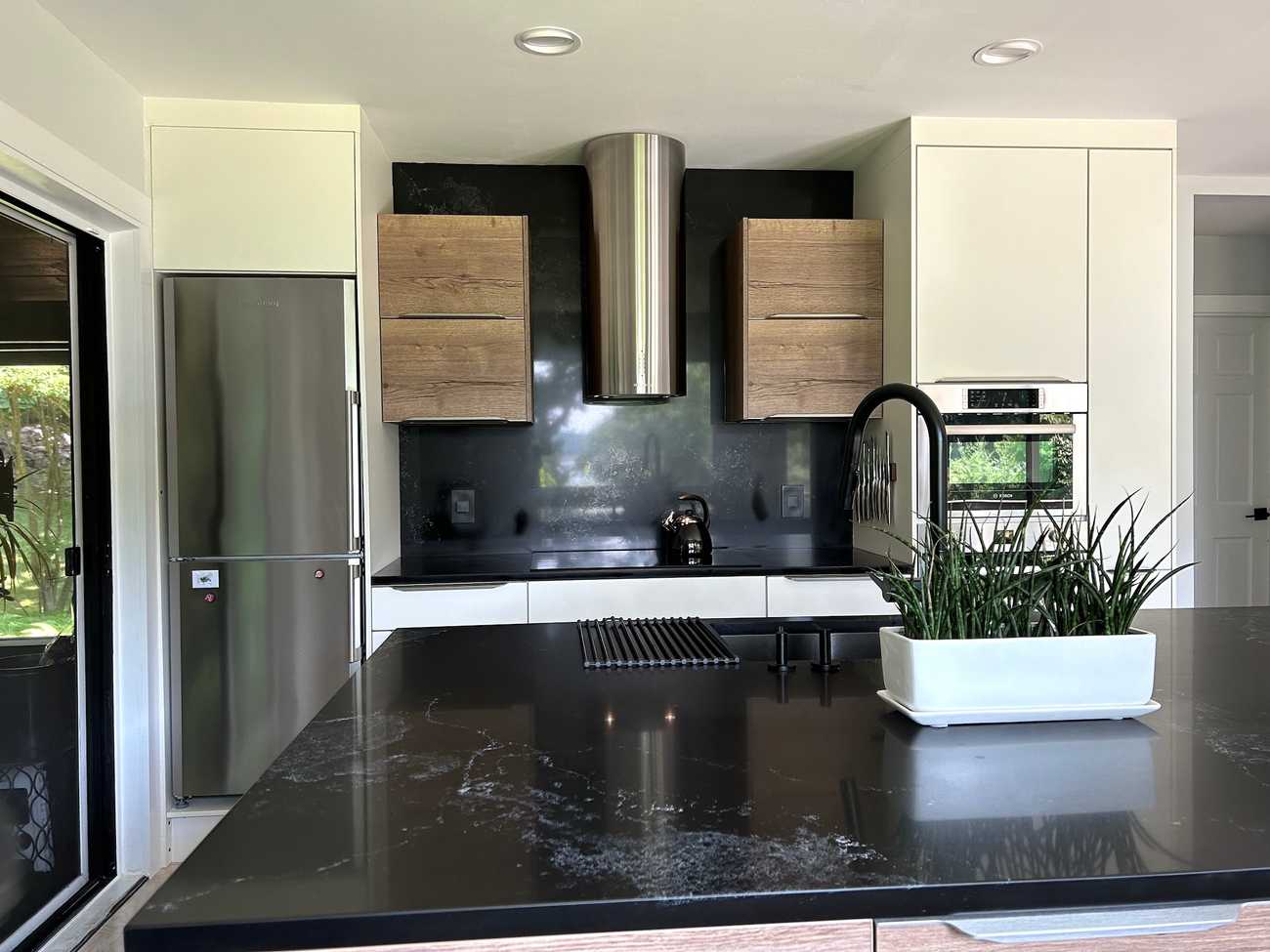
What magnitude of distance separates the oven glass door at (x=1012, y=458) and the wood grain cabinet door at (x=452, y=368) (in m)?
1.63

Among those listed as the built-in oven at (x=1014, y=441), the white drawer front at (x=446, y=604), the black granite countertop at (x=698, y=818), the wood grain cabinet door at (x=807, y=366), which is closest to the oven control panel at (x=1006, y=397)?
the built-in oven at (x=1014, y=441)

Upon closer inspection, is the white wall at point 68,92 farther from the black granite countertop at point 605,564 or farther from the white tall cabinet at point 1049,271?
the white tall cabinet at point 1049,271

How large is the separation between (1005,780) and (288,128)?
3.00 metres

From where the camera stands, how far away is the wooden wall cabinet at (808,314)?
3.52 m

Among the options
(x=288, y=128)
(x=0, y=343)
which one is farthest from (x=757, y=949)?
(x=288, y=128)

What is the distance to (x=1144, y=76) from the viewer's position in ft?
9.65

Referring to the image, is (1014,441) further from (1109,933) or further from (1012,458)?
(1109,933)

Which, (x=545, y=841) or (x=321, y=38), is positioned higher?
(x=321, y=38)

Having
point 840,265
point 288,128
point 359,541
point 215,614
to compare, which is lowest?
point 215,614

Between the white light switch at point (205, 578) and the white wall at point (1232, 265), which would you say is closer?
the white light switch at point (205, 578)

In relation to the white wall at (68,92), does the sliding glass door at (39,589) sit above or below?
below

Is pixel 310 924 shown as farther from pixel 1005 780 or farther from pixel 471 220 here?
pixel 471 220

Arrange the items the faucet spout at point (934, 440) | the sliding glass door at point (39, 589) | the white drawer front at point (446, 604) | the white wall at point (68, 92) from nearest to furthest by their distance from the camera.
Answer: the faucet spout at point (934, 440)
the white wall at point (68, 92)
the sliding glass door at point (39, 589)
the white drawer front at point (446, 604)

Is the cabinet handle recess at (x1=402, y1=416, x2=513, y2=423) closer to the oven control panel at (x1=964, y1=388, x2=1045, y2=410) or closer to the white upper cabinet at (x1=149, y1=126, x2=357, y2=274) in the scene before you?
the white upper cabinet at (x1=149, y1=126, x2=357, y2=274)
